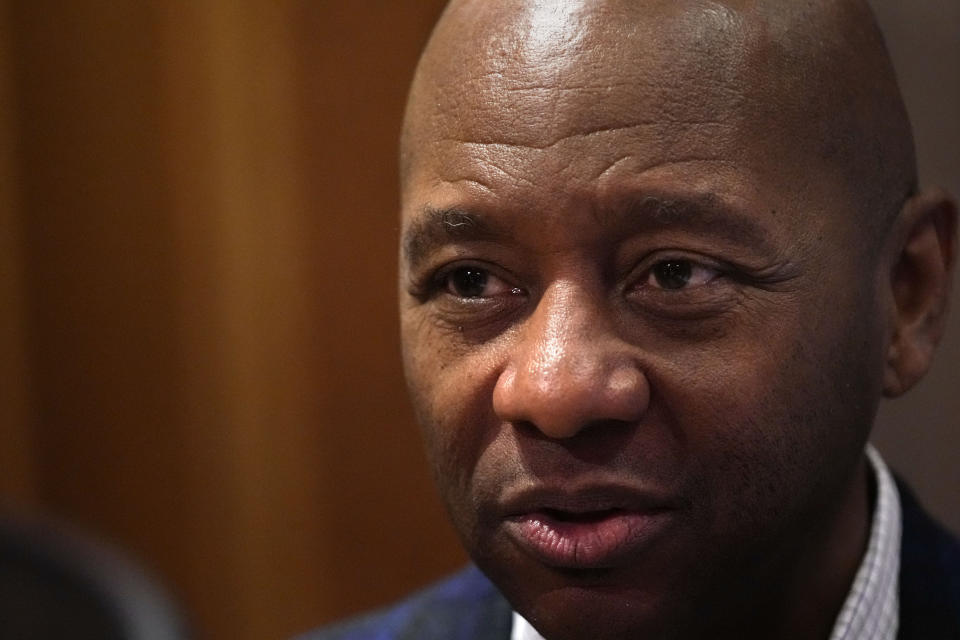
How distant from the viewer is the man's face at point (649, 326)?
1028 mm

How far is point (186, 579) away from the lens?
237 cm

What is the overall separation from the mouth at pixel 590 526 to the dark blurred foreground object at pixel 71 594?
577 mm

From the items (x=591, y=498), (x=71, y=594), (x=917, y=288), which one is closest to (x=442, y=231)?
(x=591, y=498)

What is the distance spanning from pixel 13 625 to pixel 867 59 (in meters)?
1.15

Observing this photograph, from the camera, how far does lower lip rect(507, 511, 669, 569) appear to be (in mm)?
1030

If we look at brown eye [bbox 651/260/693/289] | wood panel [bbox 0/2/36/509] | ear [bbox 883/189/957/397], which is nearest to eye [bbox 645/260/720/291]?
brown eye [bbox 651/260/693/289]

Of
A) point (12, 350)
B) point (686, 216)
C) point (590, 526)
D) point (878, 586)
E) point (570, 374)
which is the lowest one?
point (878, 586)

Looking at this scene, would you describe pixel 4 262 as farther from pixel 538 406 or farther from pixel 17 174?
pixel 538 406

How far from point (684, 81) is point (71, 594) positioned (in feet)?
3.13

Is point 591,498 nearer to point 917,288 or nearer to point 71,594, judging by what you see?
point 917,288

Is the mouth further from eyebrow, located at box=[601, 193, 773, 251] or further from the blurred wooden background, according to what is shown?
the blurred wooden background

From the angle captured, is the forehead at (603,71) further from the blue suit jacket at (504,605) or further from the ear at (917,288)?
the blue suit jacket at (504,605)

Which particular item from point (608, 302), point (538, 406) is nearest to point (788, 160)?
point (608, 302)

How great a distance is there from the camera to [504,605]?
1405mm
